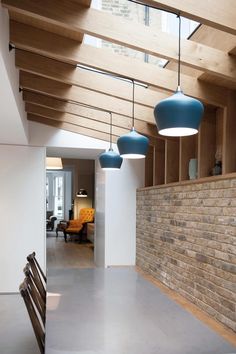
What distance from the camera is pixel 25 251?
5.84m

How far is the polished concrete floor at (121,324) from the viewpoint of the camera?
71.1 inches

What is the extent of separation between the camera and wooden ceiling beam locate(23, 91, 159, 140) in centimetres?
471

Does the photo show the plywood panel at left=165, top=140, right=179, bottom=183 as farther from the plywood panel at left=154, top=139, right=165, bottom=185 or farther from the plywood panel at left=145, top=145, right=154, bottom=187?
the plywood panel at left=145, top=145, right=154, bottom=187

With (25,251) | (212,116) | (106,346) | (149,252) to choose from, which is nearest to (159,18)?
(212,116)

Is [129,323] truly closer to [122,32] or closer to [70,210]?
[122,32]

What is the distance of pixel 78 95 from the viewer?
4.29 meters

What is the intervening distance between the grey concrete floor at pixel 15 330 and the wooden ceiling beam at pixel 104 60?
2795 millimetres

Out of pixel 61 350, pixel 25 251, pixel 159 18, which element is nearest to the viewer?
pixel 61 350

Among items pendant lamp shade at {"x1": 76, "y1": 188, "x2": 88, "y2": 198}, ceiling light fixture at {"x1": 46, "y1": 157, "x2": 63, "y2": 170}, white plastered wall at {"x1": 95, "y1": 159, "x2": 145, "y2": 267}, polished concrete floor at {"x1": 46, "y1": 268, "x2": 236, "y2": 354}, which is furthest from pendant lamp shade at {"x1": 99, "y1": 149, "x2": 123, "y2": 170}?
ceiling light fixture at {"x1": 46, "y1": 157, "x2": 63, "y2": 170}

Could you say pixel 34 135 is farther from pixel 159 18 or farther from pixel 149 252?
pixel 159 18

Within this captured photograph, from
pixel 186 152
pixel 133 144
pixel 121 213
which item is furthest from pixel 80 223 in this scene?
pixel 133 144

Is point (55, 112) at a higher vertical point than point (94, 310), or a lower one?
higher

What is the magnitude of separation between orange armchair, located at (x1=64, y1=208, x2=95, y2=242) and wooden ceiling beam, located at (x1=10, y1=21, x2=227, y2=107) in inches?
372

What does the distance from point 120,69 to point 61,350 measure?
2.29 metres
